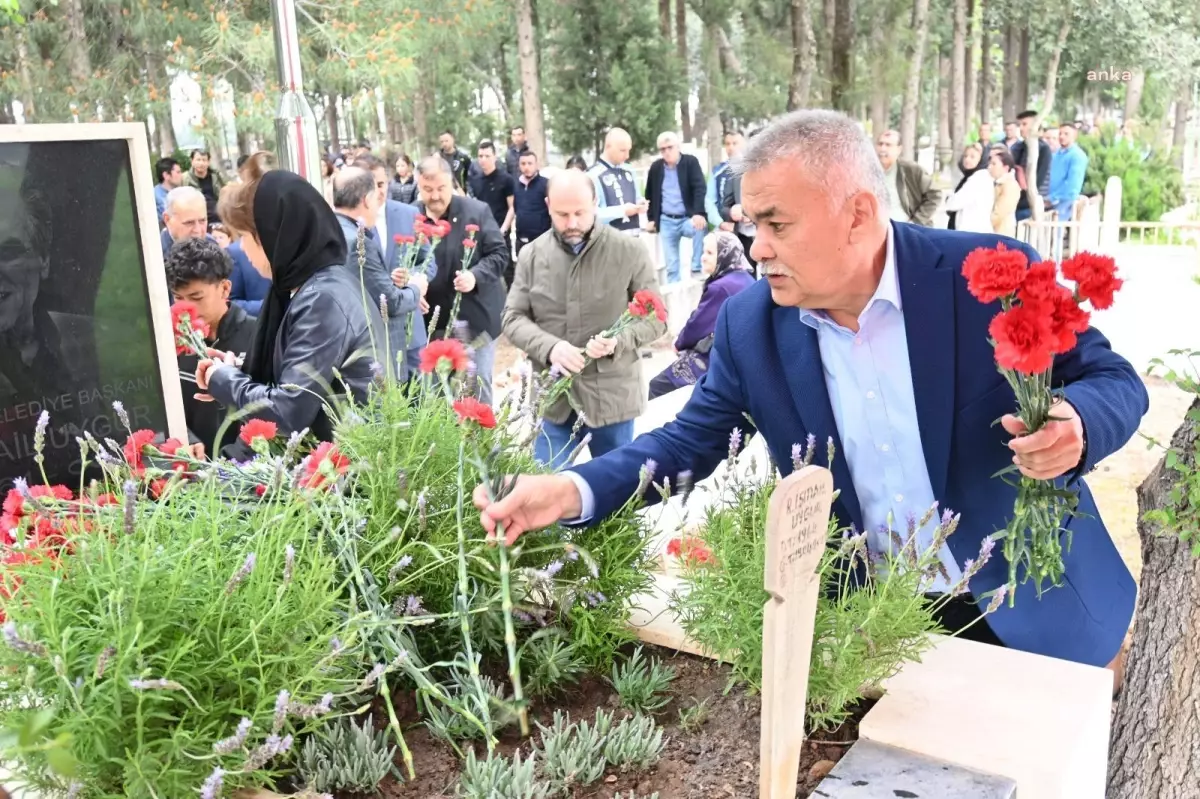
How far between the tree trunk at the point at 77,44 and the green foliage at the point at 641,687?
1261 centimetres

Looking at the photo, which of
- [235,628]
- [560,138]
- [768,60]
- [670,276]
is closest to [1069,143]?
[670,276]

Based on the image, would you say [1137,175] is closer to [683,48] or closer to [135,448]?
[683,48]

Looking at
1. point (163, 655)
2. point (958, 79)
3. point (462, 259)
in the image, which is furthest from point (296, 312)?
point (958, 79)

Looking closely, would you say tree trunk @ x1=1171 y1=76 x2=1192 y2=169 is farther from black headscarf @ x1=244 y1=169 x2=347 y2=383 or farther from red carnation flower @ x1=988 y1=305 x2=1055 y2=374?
red carnation flower @ x1=988 y1=305 x2=1055 y2=374

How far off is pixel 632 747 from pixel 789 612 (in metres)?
0.36

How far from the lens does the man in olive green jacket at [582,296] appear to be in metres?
4.42

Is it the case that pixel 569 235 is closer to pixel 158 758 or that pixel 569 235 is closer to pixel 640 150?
pixel 158 758

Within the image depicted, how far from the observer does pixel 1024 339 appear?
4.21ft

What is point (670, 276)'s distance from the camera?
35.3 ft

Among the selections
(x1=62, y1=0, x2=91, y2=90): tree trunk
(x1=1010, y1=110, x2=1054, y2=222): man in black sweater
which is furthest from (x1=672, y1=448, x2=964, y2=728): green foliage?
(x1=62, y1=0, x2=91, y2=90): tree trunk

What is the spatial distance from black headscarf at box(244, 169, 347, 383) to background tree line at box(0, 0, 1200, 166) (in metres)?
1.55

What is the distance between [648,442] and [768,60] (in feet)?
63.0

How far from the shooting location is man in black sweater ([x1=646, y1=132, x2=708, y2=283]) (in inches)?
411

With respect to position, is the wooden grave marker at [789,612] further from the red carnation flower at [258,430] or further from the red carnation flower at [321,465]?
the red carnation flower at [258,430]
